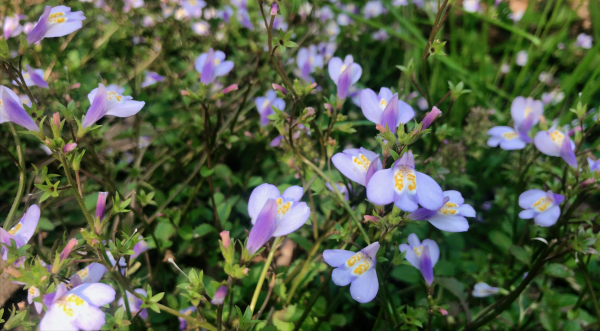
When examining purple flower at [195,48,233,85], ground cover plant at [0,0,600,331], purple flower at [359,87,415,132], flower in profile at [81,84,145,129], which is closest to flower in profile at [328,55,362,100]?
ground cover plant at [0,0,600,331]

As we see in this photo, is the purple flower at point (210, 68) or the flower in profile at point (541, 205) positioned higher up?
the purple flower at point (210, 68)

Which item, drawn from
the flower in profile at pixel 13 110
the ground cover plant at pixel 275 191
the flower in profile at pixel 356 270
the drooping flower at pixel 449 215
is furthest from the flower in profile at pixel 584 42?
the flower in profile at pixel 13 110

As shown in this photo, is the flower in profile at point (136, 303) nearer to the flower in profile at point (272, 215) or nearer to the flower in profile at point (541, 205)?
the flower in profile at point (272, 215)

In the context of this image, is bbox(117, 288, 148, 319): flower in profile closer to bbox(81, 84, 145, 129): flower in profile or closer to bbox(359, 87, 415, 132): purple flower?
bbox(81, 84, 145, 129): flower in profile

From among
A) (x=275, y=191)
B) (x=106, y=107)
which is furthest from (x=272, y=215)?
(x=106, y=107)

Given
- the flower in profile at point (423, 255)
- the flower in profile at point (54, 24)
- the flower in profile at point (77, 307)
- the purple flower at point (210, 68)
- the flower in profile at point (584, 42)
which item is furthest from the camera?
the flower in profile at point (584, 42)

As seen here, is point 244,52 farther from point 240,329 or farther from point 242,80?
point 240,329
